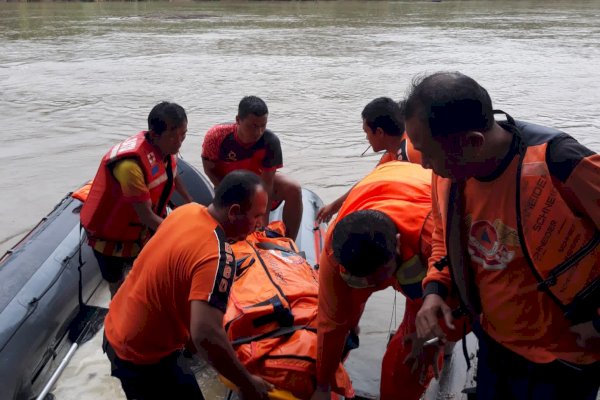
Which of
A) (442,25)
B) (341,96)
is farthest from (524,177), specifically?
(442,25)

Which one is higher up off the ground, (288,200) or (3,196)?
(288,200)

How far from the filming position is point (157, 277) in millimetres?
1777

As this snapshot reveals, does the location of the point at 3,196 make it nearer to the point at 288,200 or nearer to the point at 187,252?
the point at 288,200

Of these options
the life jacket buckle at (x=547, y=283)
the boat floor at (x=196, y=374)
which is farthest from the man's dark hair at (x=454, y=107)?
the boat floor at (x=196, y=374)

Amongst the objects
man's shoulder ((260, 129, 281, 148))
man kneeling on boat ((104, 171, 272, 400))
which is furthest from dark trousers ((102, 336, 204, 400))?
man's shoulder ((260, 129, 281, 148))

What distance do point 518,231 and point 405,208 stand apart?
0.57 m

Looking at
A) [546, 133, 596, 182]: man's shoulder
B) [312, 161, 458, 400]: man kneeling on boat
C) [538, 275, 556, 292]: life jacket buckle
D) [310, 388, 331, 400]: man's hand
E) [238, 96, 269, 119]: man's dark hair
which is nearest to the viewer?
[546, 133, 596, 182]: man's shoulder

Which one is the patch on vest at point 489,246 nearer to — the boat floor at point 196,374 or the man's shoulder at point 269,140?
the boat floor at point 196,374

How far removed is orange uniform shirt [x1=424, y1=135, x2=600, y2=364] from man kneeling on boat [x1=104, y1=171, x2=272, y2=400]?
66 centimetres

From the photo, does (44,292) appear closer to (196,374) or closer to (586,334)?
(196,374)

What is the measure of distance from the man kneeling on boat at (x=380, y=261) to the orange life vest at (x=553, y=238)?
45 centimetres

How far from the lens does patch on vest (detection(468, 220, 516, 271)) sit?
1.47 meters

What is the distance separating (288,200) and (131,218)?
131 centimetres

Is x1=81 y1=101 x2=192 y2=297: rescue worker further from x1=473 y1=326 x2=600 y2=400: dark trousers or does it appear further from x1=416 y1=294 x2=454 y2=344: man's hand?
x1=473 y1=326 x2=600 y2=400: dark trousers
